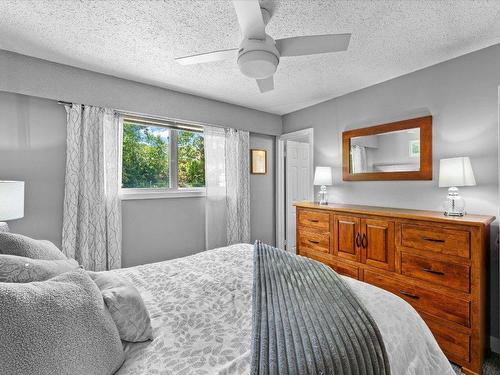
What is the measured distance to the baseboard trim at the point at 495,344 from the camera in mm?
2045

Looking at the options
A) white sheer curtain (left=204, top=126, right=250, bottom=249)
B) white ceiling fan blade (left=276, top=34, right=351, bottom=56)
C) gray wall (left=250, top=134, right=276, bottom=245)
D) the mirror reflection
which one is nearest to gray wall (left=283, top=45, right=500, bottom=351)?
the mirror reflection

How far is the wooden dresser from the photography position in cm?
179

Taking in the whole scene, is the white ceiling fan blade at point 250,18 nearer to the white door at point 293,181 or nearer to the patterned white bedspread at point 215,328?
the patterned white bedspread at point 215,328

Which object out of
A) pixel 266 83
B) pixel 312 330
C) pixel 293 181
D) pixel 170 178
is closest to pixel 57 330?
pixel 312 330

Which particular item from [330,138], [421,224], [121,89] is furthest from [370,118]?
[121,89]

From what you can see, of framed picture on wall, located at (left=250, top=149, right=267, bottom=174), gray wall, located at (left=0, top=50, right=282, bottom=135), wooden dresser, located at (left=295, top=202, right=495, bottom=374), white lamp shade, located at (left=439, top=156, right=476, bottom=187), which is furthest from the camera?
framed picture on wall, located at (left=250, top=149, right=267, bottom=174)

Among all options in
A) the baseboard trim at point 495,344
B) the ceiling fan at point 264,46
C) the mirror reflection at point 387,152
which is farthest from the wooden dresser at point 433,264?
the ceiling fan at point 264,46

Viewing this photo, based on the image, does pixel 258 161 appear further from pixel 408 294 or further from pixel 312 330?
pixel 312 330

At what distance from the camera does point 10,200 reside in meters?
1.67

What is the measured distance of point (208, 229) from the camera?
3385mm

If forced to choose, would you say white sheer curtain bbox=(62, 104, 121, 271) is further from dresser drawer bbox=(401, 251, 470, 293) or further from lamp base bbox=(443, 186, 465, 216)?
lamp base bbox=(443, 186, 465, 216)

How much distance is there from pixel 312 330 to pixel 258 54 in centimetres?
138

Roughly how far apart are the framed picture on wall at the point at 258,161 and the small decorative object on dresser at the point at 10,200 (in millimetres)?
2766

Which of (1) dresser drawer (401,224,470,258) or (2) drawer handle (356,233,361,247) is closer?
(1) dresser drawer (401,224,470,258)
